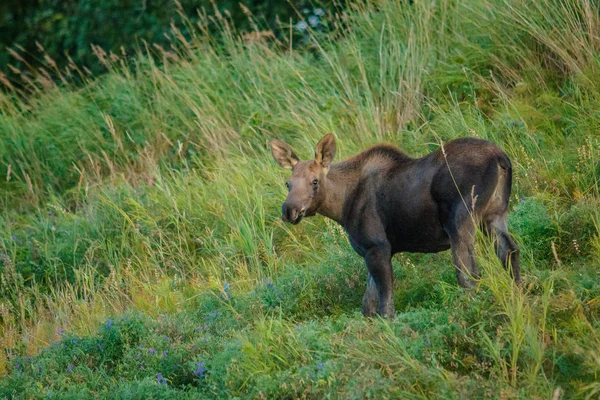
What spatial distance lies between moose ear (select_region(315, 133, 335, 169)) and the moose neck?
0.35ft

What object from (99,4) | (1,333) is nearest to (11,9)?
(99,4)

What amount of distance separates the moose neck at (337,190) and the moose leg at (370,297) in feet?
2.30

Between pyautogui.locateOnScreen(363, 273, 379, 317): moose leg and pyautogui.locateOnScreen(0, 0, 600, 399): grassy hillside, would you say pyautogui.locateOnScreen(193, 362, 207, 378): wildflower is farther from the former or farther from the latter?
pyautogui.locateOnScreen(363, 273, 379, 317): moose leg

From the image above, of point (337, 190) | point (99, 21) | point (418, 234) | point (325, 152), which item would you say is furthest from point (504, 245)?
point (99, 21)

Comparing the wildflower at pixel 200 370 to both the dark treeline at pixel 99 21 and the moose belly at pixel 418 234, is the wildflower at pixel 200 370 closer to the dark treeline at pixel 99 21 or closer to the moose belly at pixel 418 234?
the moose belly at pixel 418 234

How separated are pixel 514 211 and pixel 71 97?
7.94 metres

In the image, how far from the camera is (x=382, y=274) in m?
7.61

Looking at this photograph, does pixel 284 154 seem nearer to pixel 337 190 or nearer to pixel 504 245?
pixel 337 190

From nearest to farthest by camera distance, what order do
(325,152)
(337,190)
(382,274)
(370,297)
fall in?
(382,274)
(370,297)
(337,190)
(325,152)

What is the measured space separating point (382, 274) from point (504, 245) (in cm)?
98

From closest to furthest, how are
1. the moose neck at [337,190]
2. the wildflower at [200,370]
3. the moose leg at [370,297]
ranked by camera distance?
the wildflower at [200,370] → the moose leg at [370,297] → the moose neck at [337,190]

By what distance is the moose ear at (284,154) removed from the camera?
848cm

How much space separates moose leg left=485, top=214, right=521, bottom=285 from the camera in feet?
Answer: 23.6

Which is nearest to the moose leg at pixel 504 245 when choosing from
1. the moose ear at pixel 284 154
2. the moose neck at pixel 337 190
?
the moose neck at pixel 337 190
